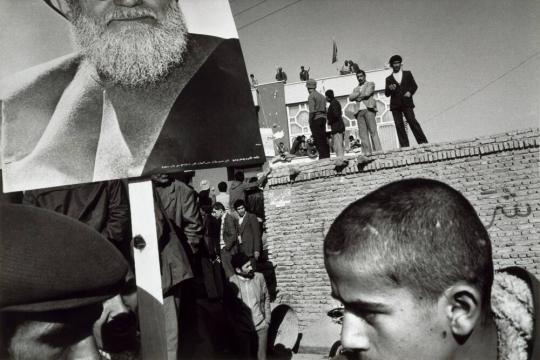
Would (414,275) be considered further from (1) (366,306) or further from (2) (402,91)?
(2) (402,91)

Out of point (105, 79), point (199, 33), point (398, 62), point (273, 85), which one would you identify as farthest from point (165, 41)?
point (273, 85)

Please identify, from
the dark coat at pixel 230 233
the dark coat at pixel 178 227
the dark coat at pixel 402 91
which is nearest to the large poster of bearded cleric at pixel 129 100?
the dark coat at pixel 178 227

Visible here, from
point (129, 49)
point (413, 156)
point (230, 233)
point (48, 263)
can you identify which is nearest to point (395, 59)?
point (413, 156)

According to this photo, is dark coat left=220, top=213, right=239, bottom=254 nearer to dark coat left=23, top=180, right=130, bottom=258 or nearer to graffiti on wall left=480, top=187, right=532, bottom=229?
graffiti on wall left=480, top=187, right=532, bottom=229

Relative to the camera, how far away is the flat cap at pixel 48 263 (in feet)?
3.97

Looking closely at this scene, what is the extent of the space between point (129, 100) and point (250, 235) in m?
5.46

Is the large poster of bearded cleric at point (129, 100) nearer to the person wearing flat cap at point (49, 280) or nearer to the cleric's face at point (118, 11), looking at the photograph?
the cleric's face at point (118, 11)

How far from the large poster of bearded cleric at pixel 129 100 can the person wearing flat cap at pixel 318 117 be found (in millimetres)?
6837

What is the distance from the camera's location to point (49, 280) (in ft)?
4.07

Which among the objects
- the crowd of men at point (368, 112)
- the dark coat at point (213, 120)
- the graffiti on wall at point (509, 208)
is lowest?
the graffiti on wall at point (509, 208)

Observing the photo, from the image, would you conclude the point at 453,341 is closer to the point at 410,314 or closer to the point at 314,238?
the point at 410,314

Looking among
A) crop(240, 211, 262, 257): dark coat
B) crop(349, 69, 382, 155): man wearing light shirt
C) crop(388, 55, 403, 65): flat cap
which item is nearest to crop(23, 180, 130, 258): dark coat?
crop(240, 211, 262, 257): dark coat

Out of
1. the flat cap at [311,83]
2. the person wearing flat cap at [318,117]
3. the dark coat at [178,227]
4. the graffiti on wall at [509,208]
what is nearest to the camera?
the dark coat at [178,227]

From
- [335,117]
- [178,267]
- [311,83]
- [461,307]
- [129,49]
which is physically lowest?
[461,307]
